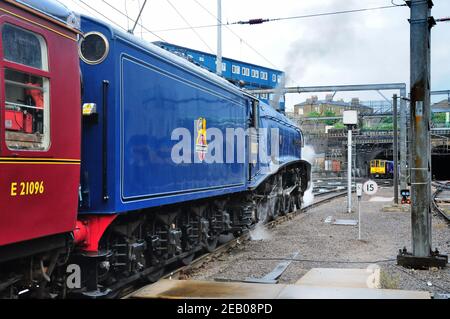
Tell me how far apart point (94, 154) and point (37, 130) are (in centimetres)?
124

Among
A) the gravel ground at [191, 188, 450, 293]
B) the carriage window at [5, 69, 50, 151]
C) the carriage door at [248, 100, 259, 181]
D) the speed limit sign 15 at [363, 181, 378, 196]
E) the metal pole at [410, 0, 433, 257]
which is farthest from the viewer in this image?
the speed limit sign 15 at [363, 181, 378, 196]

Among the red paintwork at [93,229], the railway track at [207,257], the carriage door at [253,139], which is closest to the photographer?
the red paintwork at [93,229]

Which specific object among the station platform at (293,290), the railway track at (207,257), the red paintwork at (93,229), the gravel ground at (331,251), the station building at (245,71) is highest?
the station building at (245,71)

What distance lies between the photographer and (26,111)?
431 cm

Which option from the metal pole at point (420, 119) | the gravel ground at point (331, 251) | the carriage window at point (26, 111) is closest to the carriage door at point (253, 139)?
the gravel ground at point (331, 251)

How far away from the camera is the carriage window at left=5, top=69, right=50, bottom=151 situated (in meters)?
4.12

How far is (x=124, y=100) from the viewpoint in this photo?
5809 millimetres

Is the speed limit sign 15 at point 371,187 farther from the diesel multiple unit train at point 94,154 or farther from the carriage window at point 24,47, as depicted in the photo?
the carriage window at point 24,47

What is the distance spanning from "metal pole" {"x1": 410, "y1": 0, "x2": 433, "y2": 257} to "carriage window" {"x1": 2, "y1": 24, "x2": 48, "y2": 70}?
6453 millimetres

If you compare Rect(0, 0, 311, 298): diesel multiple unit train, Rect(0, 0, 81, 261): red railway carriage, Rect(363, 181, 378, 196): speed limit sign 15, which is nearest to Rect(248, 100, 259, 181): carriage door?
Rect(0, 0, 311, 298): diesel multiple unit train

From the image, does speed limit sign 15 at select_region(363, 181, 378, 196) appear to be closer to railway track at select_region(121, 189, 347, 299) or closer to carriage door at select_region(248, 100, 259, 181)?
railway track at select_region(121, 189, 347, 299)

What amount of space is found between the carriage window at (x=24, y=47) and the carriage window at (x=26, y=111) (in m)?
0.11

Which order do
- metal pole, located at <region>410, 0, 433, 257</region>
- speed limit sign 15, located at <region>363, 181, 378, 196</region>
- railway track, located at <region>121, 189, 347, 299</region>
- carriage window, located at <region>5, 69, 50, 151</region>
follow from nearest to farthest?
carriage window, located at <region>5, 69, 50, 151</region> < railway track, located at <region>121, 189, 347, 299</region> < metal pole, located at <region>410, 0, 433, 257</region> < speed limit sign 15, located at <region>363, 181, 378, 196</region>

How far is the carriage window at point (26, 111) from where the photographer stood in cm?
412
